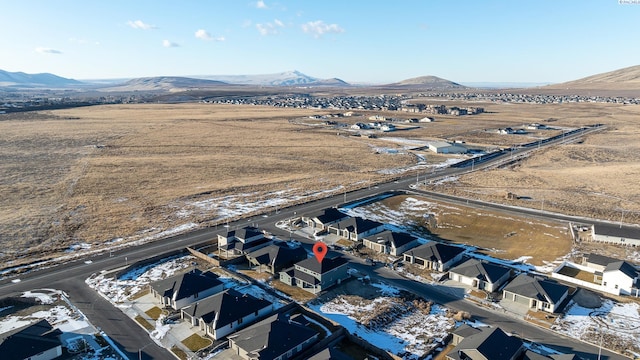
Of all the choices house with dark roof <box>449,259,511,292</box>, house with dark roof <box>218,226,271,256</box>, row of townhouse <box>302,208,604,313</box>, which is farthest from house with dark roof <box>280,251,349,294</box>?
house with dark roof <box>449,259,511,292</box>

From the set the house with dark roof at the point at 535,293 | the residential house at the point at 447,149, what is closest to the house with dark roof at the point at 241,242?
the house with dark roof at the point at 535,293

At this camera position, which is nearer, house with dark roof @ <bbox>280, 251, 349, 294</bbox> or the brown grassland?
house with dark roof @ <bbox>280, 251, 349, 294</bbox>

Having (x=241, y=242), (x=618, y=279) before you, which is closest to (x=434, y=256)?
(x=618, y=279)

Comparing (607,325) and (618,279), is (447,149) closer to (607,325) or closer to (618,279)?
(618,279)

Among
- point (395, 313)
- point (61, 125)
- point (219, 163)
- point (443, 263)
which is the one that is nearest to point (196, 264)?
point (395, 313)

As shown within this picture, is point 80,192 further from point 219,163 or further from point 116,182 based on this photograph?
point 219,163

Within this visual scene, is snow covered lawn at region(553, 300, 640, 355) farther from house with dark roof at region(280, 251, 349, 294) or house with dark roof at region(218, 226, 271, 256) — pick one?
house with dark roof at region(218, 226, 271, 256)
